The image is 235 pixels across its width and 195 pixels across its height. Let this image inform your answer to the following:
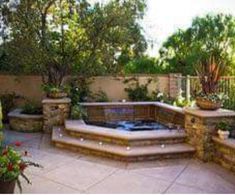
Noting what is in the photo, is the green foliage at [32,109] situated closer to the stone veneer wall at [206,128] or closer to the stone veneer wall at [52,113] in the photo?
the stone veneer wall at [52,113]

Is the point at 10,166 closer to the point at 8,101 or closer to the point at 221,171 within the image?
the point at 221,171

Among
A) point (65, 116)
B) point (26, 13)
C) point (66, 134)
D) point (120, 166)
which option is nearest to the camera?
point (120, 166)

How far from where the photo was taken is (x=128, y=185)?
4457mm

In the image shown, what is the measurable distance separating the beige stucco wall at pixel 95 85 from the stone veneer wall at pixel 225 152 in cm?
521

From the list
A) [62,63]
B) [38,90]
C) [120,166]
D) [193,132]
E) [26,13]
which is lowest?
[120,166]

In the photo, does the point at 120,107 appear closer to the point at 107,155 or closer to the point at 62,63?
the point at 62,63

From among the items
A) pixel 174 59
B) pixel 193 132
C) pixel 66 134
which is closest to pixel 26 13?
pixel 66 134

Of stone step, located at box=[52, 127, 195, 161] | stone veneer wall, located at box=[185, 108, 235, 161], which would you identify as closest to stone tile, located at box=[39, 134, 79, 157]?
stone step, located at box=[52, 127, 195, 161]

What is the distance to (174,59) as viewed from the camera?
16766 mm

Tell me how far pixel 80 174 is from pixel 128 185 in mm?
834

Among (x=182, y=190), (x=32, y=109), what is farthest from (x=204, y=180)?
(x=32, y=109)

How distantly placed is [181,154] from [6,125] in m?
5.19

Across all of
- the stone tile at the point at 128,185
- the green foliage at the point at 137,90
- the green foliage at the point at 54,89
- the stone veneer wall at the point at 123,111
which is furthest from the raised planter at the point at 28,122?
the stone tile at the point at 128,185

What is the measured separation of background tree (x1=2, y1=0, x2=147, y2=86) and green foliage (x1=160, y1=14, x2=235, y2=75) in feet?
23.3
